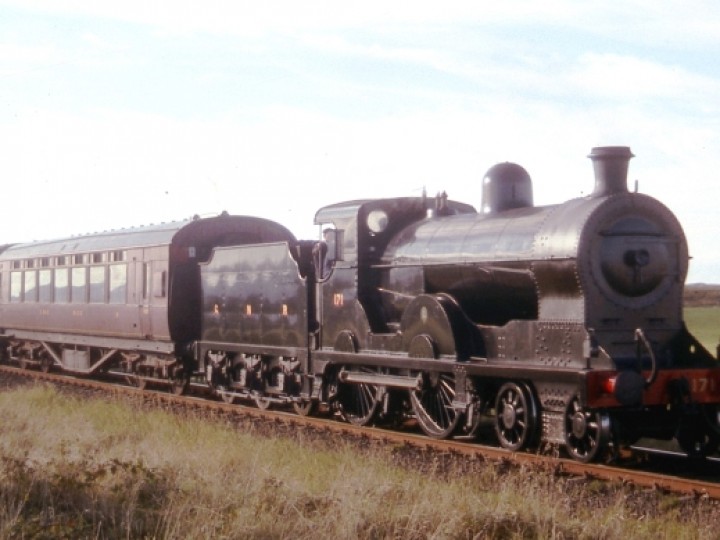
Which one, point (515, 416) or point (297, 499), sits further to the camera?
point (515, 416)

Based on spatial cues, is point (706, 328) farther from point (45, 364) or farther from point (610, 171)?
point (610, 171)

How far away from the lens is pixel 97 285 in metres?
22.3

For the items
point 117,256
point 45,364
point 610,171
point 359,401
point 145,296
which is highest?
point 610,171

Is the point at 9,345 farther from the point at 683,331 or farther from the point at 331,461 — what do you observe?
the point at 683,331

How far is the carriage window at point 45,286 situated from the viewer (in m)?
24.8

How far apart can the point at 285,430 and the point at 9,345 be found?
1687 centimetres

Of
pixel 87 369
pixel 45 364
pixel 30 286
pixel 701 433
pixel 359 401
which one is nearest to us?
pixel 701 433

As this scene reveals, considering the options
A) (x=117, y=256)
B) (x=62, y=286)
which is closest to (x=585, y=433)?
(x=117, y=256)

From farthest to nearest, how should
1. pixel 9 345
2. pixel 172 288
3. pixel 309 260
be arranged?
pixel 9 345, pixel 172 288, pixel 309 260

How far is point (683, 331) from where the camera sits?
11.5 meters

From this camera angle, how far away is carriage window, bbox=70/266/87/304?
75.2ft

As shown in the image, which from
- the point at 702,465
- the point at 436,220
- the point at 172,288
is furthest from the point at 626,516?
the point at 172,288

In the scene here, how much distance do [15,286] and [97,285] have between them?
6093 mm

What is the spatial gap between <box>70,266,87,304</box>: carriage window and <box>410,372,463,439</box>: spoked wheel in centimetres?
1169
